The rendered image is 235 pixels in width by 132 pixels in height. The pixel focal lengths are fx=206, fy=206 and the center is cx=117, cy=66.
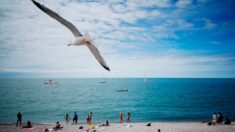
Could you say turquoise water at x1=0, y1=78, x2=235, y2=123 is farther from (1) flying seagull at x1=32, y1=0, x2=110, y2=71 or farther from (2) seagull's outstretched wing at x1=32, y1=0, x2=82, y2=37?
(1) flying seagull at x1=32, y1=0, x2=110, y2=71

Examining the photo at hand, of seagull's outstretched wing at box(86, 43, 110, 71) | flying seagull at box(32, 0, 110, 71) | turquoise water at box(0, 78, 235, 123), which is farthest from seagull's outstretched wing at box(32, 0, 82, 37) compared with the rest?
turquoise water at box(0, 78, 235, 123)

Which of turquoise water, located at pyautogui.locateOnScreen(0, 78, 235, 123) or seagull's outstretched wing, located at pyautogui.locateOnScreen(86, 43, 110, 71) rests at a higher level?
seagull's outstretched wing, located at pyautogui.locateOnScreen(86, 43, 110, 71)

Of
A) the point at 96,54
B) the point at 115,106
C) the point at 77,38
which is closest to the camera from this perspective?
the point at 96,54

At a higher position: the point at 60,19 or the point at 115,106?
the point at 60,19

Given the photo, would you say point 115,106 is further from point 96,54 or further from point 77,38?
point 96,54

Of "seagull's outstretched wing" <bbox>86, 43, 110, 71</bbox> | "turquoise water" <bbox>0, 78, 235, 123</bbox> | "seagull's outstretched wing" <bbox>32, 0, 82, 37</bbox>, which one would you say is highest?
"seagull's outstretched wing" <bbox>32, 0, 82, 37</bbox>

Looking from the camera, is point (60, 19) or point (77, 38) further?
point (77, 38)

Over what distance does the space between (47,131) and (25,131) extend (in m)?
2.75

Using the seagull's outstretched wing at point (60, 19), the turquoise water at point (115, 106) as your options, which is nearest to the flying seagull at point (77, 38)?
the seagull's outstretched wing at point (60, 19)

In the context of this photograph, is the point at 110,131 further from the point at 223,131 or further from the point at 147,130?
the point at 223,131

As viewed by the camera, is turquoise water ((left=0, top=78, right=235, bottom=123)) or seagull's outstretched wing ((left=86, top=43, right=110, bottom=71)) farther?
turquoise water ((left=0, top=78, right=235, bottom=123))

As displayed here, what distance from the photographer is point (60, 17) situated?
4742 millimetres

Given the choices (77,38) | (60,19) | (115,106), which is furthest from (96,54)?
(115,106)

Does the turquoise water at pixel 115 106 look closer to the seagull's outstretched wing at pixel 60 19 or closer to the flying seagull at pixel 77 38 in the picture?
the seagull's outstretched wing at pixel 60 19
